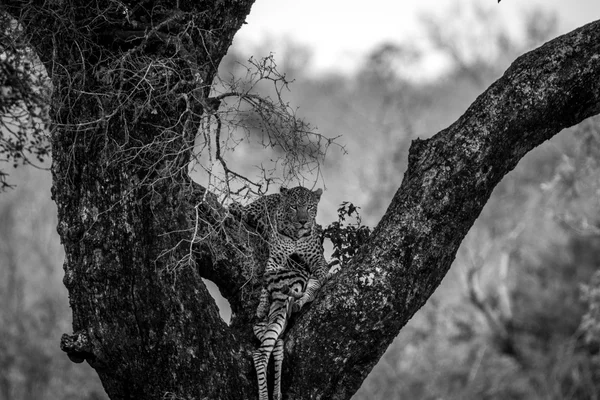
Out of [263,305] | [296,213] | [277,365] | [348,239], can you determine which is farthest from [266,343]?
[296,213]

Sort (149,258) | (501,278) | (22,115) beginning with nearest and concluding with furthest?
(149,258), (22,115), (501,278)

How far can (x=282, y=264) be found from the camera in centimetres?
835

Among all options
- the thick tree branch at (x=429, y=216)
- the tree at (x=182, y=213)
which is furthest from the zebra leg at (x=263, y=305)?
the thick tree branch at (x=429, y=216)

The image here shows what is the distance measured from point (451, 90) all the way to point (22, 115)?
99.0 feet

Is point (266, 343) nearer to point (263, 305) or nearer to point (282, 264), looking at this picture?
point (263, 305)

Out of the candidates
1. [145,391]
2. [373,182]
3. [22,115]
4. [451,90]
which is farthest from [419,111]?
[145,391]

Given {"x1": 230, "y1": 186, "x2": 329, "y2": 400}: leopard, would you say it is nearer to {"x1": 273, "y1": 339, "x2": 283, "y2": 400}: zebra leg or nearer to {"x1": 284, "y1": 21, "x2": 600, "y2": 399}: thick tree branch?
{"x1": 273, "y1": 339, "x2": 283, "y2": 400}: zebra leg

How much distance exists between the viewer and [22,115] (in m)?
9.05

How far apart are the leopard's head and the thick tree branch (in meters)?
2.01

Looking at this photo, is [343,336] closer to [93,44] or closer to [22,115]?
[93,44]

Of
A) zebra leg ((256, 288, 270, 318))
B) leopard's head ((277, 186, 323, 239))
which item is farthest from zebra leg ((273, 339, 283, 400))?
leopard's head ((277, 186, 323, 239))

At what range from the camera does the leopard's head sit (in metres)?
9.16

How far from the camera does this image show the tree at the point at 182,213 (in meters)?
6.91

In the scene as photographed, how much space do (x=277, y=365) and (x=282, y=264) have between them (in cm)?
139
